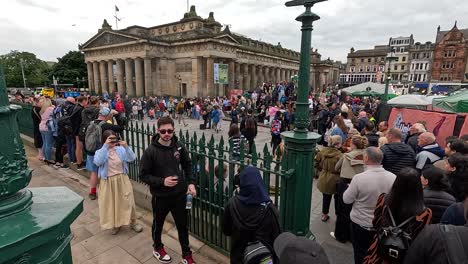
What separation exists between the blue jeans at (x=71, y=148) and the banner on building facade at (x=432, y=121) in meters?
10.7

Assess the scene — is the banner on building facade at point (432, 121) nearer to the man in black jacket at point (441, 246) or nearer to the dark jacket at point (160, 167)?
the man in black jacket at point (441, 246)

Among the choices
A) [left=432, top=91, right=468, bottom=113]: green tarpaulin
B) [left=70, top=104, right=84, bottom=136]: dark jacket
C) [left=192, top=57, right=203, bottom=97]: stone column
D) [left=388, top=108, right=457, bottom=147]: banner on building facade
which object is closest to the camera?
[left=70, top=104, right=84, bottom=136]: dark jacket

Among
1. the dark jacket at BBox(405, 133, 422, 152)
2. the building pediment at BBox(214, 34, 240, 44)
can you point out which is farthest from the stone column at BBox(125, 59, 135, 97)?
the dark jacket at BBox(405, 133, 422, 152)

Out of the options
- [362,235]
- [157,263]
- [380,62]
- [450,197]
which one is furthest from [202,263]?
[380,62]

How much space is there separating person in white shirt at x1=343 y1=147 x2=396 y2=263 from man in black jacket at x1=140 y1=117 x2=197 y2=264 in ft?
6.94

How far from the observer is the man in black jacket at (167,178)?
319 cm

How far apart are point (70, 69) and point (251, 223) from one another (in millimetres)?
78855

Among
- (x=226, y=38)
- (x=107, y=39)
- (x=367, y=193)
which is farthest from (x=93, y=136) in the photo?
(x=107, y=39)

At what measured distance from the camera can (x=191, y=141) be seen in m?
3.87

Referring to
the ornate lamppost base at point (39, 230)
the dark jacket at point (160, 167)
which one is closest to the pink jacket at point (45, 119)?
the dark jacket at point (160, 167)

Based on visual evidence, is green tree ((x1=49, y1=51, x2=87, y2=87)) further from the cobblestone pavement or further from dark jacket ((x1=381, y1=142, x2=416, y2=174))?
dark jacket ((x1=381, y1=142, x2=416, y2=174))

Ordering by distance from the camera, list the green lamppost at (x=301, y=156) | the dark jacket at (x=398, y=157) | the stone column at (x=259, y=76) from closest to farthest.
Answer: the green lamppost at (x=301, y=156), the dark jacket at (x=398, y=157), the stone column at (x=259, y=76)

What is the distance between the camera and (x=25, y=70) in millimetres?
76438

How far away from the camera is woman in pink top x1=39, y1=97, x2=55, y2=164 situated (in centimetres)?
677
